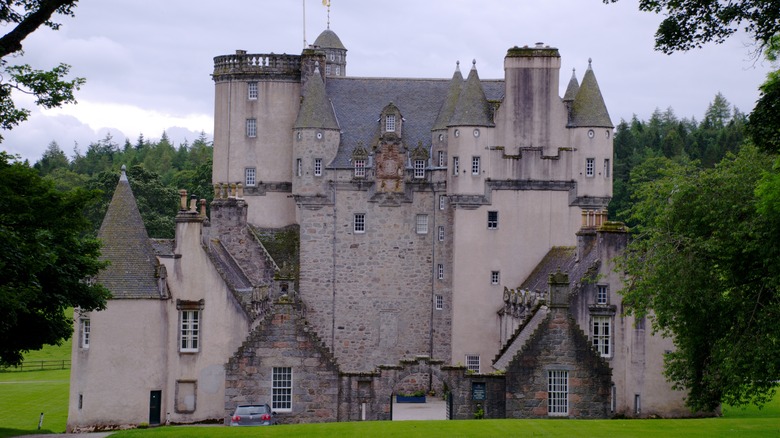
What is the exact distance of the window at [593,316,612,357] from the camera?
59844mm

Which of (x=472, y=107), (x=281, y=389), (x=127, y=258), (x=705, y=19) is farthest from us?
(x=472, y=107)

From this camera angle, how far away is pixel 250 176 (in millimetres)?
82188

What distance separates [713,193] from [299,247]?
3720 cm

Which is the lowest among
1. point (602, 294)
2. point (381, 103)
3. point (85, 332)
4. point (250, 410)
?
point (250, 410)

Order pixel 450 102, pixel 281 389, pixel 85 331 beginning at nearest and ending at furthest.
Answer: pixel 281 389 → pixel 85 331 → pixel 450 102

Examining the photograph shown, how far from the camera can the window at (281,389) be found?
49.8m

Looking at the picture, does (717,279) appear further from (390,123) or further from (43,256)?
(390,123)

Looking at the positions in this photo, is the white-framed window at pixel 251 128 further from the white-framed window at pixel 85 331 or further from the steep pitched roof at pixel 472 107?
the white-framed window at pixel 85 331

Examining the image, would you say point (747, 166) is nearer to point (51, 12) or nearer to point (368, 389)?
point (368, 389)

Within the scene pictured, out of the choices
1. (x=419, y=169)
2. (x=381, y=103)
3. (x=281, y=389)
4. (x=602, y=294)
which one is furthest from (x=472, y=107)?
(x=281, y=389)

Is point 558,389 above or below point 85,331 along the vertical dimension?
below

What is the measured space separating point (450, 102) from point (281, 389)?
31912 mm

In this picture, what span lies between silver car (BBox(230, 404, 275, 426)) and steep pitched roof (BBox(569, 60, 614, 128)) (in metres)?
32.6

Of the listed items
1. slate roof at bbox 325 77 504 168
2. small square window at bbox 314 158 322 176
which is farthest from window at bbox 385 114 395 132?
small square window at bbox 314 158 322 176
